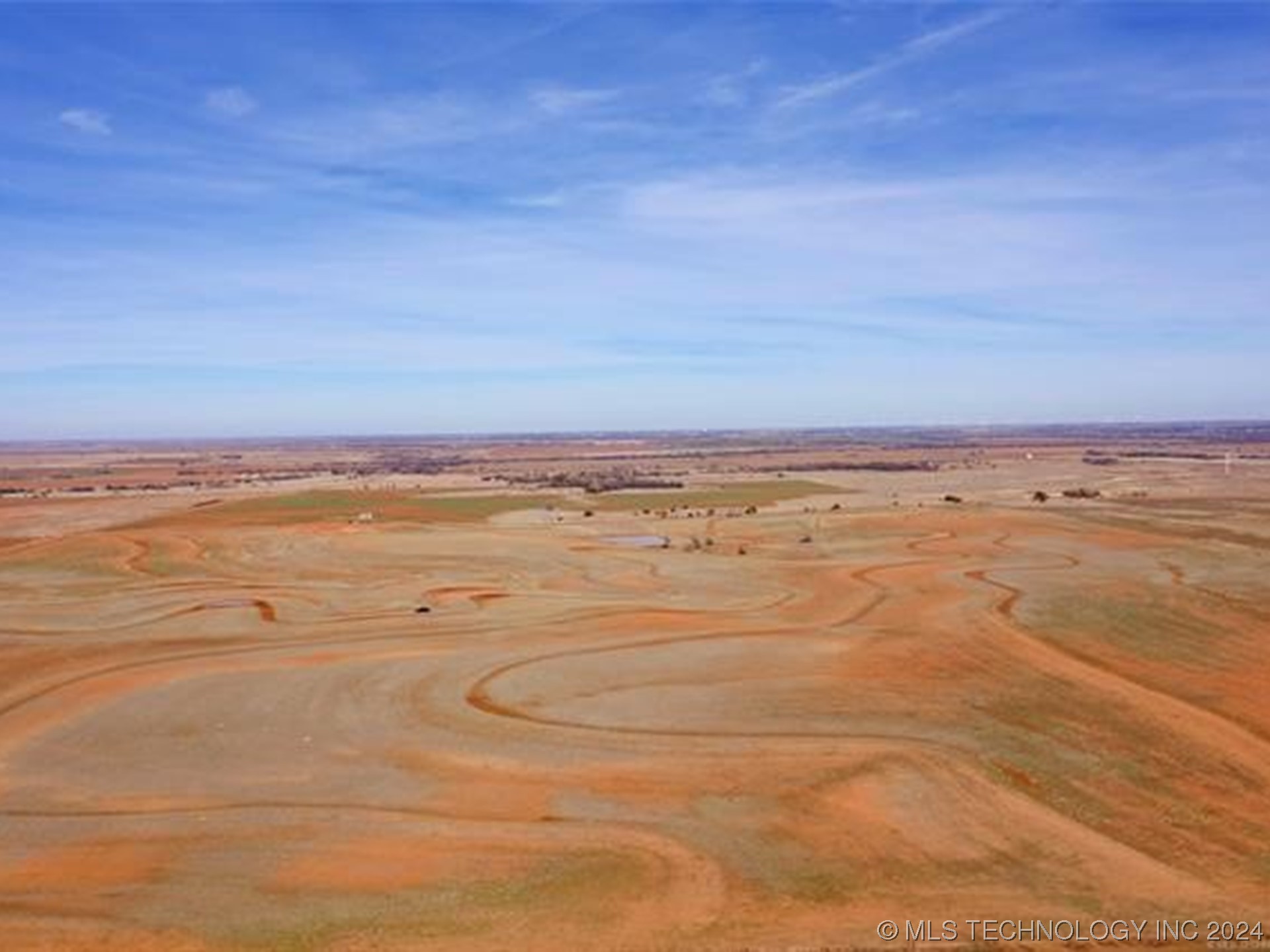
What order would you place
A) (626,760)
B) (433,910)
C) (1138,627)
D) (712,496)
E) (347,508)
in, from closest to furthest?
(433,910) → (626,760) → (1138,627) → (347,508) → (712,496)

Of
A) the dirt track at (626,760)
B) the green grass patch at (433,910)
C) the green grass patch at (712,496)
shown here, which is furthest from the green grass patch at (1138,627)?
the green grass patch at (712,496)

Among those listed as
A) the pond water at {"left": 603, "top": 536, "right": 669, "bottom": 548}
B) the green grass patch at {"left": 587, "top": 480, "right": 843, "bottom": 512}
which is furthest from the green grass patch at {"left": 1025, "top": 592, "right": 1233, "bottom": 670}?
the green grass patch at {"left": 587, "top": 480, "right": 843, "bottom": 512}

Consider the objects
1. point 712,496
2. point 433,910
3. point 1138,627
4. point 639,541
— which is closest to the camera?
point 433,910

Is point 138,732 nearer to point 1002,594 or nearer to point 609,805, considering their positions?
point 609,805

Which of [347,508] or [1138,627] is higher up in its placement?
[347,508]

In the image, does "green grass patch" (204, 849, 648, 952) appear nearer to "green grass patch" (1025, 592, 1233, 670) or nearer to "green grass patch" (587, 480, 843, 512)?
"green grass patch" (1025, 592, 1233, 670)

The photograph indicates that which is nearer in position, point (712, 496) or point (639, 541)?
point (639, 541)

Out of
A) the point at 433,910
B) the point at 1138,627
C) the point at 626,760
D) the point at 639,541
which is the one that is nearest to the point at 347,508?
the point at 639,541

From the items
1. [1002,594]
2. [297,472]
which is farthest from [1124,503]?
[297,472]

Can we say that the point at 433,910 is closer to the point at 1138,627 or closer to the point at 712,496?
the point at 1138,627
